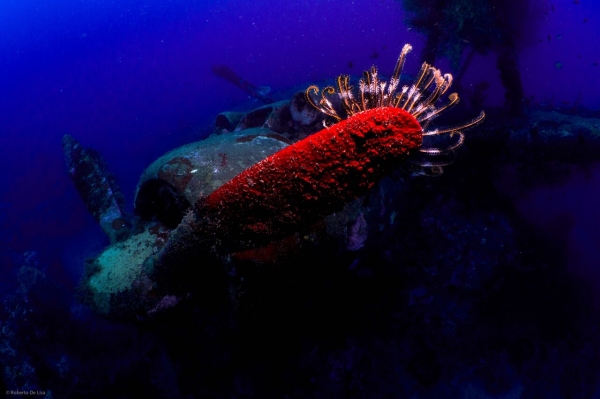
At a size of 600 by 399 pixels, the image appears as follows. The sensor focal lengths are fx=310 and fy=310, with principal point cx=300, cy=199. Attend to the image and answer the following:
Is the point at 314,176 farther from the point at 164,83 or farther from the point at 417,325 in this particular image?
the point at 164,83

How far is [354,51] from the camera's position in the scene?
74.1 metres

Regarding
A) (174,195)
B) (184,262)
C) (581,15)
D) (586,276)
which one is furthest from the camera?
(581,15)

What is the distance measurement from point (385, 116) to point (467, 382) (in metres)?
10.3

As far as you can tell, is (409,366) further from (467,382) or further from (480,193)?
(480,193)

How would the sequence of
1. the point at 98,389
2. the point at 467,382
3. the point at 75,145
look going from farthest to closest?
the point at 467,382, the point at 98,389, the point at 75,145

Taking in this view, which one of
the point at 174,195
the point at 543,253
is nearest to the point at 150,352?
the point at 174,195

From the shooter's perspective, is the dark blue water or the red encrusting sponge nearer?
the red encrusting sponge

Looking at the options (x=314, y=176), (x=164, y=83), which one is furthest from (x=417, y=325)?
(x=164, y=83)

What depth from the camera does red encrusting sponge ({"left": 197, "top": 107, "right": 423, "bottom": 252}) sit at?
5.20 ft

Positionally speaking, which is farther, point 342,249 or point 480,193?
point 480,193

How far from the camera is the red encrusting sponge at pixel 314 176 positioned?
1.58 meters

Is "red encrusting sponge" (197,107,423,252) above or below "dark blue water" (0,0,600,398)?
above

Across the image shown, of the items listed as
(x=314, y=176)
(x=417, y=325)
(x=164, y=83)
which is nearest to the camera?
(x=314, y=176)

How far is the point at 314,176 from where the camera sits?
5.78ft
